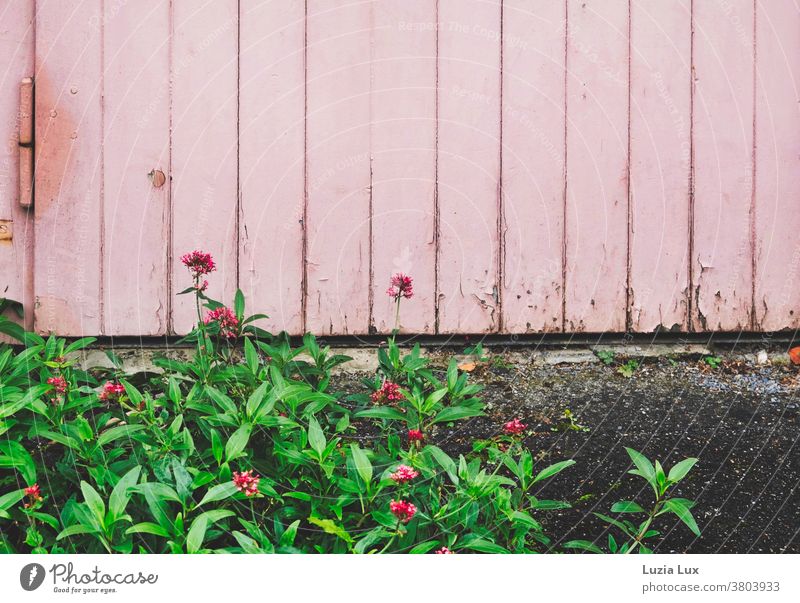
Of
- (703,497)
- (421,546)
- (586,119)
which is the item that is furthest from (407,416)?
(586,119)

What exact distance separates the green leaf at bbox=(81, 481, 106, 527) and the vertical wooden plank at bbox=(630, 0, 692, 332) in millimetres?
1575

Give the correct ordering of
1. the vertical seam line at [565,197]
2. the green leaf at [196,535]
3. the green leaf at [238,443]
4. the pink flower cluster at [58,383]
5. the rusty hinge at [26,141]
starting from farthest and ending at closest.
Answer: the vertical seam line at [565,197] < the rusty hinge at [26,141] < the pink flower cluster at [58,383] < the green leaf at [238,443] < the green leaf at [196,535]

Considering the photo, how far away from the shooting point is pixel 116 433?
55.3 inches

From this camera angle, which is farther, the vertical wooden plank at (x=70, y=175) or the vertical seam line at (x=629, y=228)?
the vertical seam line at (x=629, y=228)

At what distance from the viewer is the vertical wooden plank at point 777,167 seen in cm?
231

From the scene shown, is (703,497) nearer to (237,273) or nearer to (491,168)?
(491,168)

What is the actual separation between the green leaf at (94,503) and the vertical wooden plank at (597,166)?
1.44 meters

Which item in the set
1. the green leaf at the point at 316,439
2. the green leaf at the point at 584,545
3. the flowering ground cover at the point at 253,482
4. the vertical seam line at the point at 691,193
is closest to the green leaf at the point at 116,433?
the flowering ground cover at the point at 253,482

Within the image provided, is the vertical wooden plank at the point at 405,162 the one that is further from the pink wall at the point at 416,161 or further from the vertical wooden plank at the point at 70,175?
the vertical wooden plank at the point at 70,175

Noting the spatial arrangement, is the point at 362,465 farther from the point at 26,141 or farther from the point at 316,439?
the point at 26,141

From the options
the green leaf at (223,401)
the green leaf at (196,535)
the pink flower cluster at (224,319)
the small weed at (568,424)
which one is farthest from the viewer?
the small weed at (568,424)

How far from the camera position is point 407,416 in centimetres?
149

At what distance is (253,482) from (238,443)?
0.09 meters

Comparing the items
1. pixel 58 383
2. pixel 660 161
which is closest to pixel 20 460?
pixel 58 383
